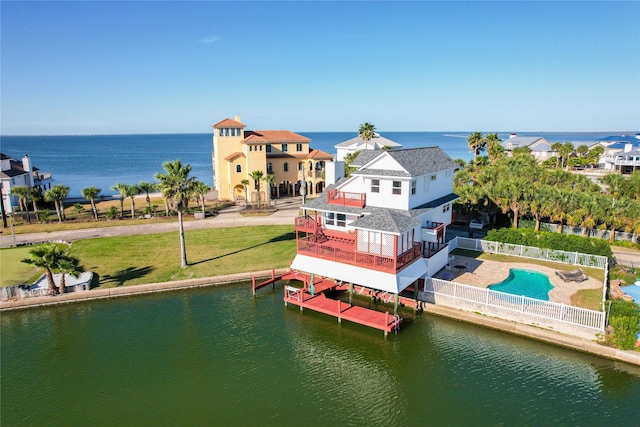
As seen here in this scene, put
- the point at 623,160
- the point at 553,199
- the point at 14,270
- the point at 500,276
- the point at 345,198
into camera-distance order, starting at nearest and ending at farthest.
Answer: the point at 345,198, the point at 500,276, the point at 14,270, the point at 553,199, the point at 623,160

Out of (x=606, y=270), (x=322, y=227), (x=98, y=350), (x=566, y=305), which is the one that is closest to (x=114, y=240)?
(x=98, y=350)

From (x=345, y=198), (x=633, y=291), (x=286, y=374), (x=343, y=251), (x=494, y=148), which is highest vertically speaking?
(x=494, y=148)

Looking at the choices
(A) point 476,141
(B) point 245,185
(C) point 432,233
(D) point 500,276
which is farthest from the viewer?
(A) point 476,141

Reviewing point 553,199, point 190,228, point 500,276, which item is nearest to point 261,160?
point 190,228

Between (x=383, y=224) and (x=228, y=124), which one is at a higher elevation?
(x=228, y=124)

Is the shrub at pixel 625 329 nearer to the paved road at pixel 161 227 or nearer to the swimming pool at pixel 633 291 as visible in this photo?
the swimming pool at pixel 633 291

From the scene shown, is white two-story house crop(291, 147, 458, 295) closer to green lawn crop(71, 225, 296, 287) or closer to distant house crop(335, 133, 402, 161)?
green lawn crop(71, 225, 296, 287)

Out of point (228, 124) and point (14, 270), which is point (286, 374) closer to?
point (14, 270)

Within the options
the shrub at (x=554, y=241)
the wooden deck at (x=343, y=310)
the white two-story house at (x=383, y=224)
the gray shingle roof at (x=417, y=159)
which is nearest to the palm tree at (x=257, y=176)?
the white two-story house at (x=383, y=224)
